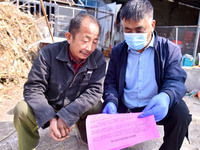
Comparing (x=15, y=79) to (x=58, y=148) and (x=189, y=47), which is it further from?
(x=189, y=47)

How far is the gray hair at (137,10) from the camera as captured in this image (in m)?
1.28

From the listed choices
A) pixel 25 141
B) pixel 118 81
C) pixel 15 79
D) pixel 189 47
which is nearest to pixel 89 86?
pixel 118 81

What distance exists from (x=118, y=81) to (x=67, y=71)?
20.9 inches

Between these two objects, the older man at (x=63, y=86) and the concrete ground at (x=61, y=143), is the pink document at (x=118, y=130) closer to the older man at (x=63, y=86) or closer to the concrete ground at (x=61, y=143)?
the older man at (x=63, y=86)

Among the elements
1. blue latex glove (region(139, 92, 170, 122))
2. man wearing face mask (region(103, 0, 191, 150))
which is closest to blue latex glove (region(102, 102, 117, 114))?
man wearing face mask (region(103, 0, 191, 150))

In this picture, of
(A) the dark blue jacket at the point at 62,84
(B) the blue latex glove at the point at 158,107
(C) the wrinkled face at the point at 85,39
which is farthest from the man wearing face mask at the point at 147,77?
(C) the wrinkled face at the point at 85,39

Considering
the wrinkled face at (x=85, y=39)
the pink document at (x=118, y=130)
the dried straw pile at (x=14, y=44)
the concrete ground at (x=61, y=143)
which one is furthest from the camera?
the dried straw pile at (x=14, y=44)

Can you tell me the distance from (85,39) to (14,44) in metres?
2.97

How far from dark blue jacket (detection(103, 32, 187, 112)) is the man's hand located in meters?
0.44

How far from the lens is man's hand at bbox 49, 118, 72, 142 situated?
1.15m

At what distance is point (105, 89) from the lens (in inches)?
60.3

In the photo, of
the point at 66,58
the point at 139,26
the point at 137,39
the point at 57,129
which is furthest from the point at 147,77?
the point at 57,129

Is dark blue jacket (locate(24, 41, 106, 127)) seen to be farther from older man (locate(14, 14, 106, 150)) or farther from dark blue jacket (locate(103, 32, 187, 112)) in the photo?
dark blue jacket (locate(103, 32, 187, 112))

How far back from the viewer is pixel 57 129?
3.80ft
